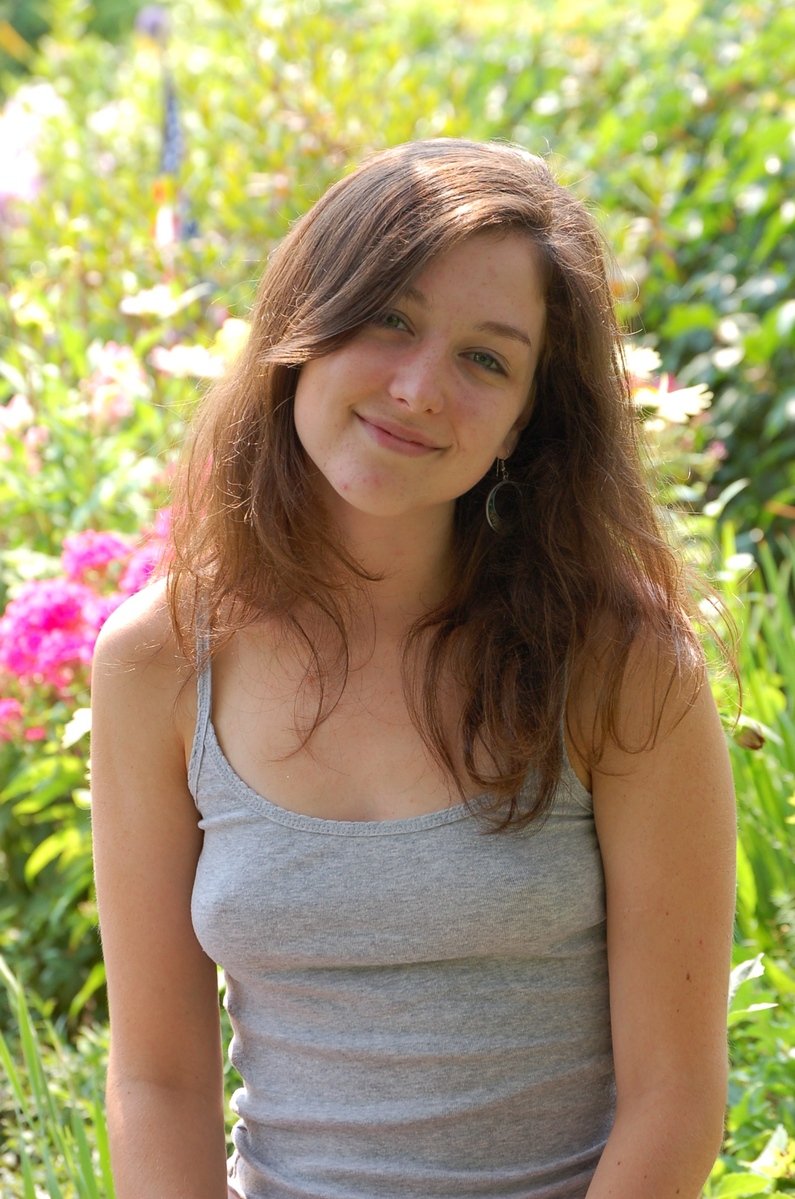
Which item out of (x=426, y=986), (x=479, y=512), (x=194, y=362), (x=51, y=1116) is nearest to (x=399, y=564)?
(x=479, y=512)

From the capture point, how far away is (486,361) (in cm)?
144

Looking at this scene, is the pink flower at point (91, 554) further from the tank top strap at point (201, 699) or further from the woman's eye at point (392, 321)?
the woman's eye at point (392, 321)

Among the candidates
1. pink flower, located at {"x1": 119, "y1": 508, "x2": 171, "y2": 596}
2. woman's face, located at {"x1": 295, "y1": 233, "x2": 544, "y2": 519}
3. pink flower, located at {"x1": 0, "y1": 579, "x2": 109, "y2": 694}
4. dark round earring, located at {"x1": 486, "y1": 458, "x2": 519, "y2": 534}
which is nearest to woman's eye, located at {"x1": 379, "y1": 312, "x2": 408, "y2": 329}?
woman's face, located at {"x1": 295, "y1": 233, "x2": 544, "y2": 519}

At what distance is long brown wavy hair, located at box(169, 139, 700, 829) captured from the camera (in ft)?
4.67

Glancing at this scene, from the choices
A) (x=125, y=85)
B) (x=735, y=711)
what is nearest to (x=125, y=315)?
(x=735, y=711)

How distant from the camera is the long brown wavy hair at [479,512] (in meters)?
1.42

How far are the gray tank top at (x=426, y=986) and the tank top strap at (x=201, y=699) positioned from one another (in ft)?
0.18

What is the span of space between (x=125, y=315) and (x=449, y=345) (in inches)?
95.8

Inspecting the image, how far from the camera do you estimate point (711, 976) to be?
4.68ft

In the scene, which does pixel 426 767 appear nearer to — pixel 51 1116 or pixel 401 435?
pixel 401 435

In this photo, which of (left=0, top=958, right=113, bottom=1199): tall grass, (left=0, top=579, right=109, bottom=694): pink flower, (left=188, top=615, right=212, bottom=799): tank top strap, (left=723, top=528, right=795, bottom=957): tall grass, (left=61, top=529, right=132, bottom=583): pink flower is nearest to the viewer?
(left=188, top=615, right=212, bottom=799): tank top strap

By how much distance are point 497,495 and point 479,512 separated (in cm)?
3

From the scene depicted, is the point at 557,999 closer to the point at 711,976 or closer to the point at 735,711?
the point at 711,976

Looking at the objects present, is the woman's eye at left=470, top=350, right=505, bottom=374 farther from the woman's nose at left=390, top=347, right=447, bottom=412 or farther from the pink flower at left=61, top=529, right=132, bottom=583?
the pink flower at left=61, top=529, right=132, bottom=583
